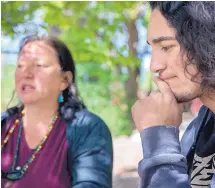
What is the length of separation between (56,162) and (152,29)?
1.06m

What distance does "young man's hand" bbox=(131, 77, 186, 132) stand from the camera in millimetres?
1415

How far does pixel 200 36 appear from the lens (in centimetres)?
146

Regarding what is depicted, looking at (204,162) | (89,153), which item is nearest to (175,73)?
(204,162)

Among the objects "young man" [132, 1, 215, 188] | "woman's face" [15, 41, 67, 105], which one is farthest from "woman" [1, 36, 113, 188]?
"young man" [132, 1, 215, 188]

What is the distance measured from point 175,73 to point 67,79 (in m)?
1.36

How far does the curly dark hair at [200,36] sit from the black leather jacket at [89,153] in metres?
1.03

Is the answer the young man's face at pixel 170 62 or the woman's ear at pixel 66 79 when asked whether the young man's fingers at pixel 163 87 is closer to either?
the young man's face at pixel 170 62

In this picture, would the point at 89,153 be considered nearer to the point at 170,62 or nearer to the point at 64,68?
the point at 64,68

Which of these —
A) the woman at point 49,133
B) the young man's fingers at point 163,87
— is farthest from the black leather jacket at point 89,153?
the young man's fingers at point 163,87

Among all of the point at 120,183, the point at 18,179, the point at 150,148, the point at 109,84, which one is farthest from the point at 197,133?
the point at 109,84

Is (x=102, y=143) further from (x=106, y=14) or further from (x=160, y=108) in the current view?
(x=106, y=14)

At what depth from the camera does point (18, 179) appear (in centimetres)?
229

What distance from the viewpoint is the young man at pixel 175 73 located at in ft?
4.47

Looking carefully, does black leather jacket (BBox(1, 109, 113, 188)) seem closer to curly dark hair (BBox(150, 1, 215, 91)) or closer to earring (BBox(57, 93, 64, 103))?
earring (BBox(57, 93, 64, 103))
